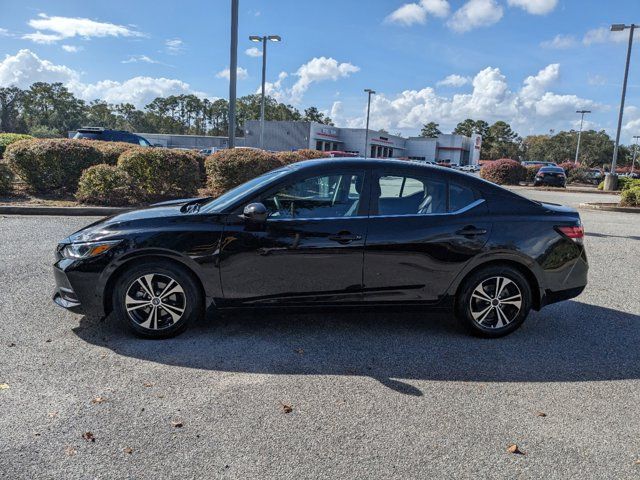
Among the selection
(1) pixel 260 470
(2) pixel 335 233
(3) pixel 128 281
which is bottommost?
(1) pixel 260 470

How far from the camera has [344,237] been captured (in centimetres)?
427

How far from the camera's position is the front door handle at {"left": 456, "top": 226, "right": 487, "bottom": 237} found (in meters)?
4.45

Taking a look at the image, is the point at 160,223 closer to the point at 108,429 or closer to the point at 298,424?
the point at 108,429

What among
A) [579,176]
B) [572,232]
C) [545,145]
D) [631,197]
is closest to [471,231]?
[572,232]

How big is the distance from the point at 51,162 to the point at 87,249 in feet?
31.8

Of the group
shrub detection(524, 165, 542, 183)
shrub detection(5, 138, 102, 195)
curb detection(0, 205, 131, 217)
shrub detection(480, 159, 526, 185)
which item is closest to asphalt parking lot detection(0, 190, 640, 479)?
curb detection(0, 205, 131, 217)

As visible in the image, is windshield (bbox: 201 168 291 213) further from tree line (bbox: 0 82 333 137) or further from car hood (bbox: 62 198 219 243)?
tree line (bbox: 0 82 333 137)

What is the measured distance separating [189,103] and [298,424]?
130898 millimetres

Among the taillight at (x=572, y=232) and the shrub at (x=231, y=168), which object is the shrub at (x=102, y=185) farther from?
the taillight at (x=572, y=232)

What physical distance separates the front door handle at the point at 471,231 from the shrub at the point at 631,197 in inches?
612

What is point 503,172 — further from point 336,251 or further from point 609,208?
point 336,251

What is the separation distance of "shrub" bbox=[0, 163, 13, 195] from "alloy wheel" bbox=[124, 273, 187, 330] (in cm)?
1029

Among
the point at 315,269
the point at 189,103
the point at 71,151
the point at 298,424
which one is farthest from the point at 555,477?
the point at 189,103

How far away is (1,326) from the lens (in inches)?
175
